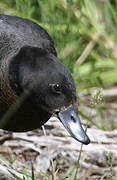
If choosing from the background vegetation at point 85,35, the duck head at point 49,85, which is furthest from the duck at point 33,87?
the background vegetation at point 85,35

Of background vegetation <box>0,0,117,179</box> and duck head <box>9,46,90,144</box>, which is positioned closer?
duck head <box>9,46,90,144</box>

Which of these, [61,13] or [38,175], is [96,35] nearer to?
[61,13]

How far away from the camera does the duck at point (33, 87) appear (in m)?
3.44

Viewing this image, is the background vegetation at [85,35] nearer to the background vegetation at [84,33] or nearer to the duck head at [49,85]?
the background vegetation at [84,33]

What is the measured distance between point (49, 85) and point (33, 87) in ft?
0.30

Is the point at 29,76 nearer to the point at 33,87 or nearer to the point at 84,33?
the point at 33,87

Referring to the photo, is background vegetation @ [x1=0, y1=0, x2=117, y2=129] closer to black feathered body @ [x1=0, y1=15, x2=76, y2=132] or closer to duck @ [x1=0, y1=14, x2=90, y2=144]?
black feathered body @ [x1=0, y1=15, x2=76, y2=132]

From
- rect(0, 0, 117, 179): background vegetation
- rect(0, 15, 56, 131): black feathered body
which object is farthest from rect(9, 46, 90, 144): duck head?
rect(0, 0, 117, 179): background vegetation

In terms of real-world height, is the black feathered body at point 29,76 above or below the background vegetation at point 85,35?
above

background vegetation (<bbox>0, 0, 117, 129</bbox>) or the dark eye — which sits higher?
the dark eye

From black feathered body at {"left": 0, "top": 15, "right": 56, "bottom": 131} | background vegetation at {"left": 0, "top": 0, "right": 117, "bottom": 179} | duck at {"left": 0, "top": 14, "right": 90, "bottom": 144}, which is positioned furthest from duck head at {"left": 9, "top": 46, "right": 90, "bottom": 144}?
background vegetation at {"left": 0, "top": 0, "right": 117, "bottom": 179}

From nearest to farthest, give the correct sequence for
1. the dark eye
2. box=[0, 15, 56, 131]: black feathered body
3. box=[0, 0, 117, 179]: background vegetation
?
the dark eye < box=[0, 15, 56, 131]: black feathered body < box=[0, 0, 117, 179]: background vegetation

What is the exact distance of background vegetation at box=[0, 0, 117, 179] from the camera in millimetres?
5199

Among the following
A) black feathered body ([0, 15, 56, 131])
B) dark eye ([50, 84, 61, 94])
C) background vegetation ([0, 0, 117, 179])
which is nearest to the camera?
dark eye ([50, 84, 61, 94])
